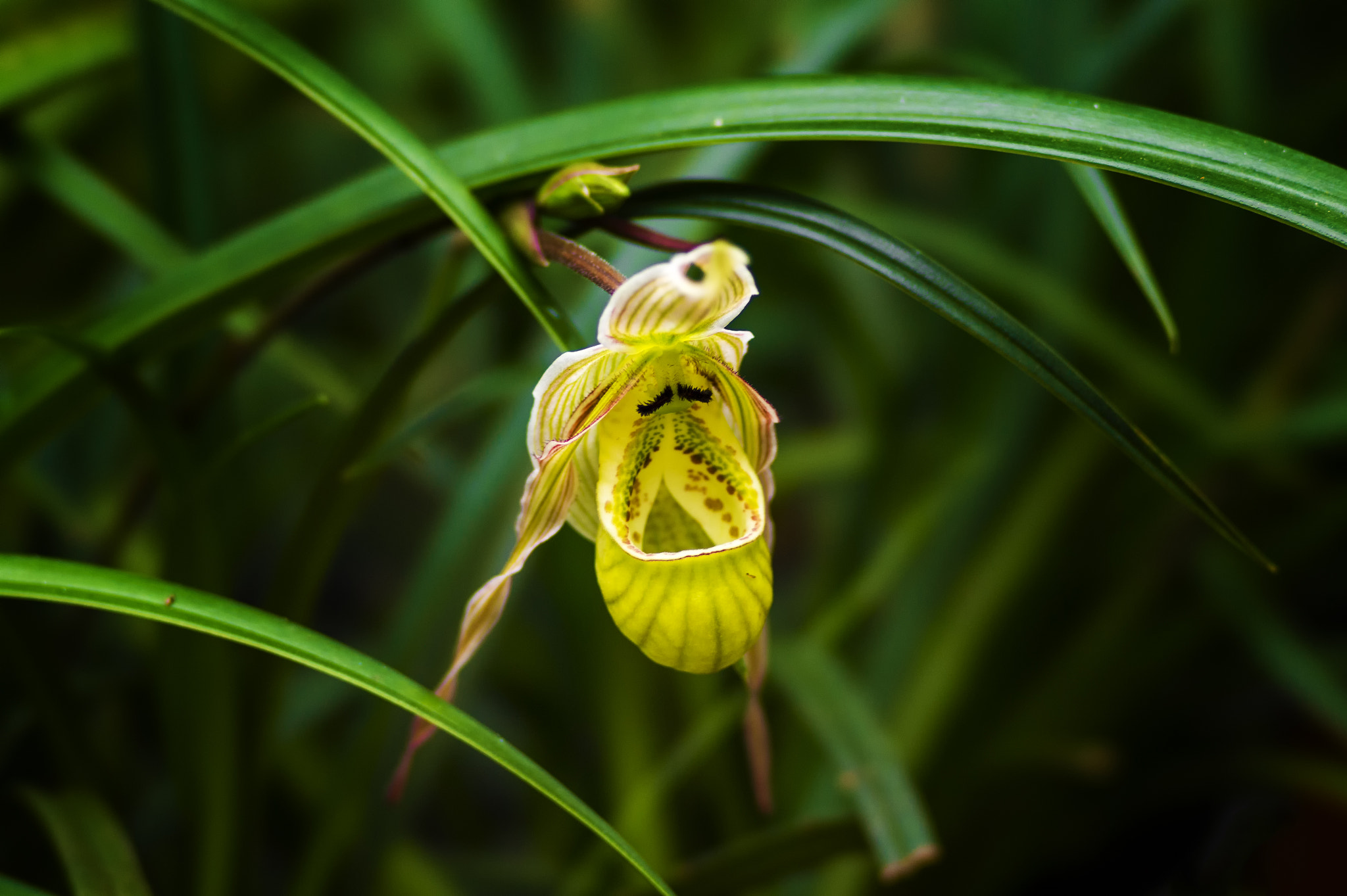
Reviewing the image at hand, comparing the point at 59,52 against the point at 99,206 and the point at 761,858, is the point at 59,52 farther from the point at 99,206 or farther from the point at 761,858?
the point at 761,858

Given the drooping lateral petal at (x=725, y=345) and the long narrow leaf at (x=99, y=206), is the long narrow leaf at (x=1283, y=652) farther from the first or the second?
the long narrow leaf at (x=99, y=206)

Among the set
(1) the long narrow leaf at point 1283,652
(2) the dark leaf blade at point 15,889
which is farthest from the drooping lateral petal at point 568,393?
(1) the long narrow leaf at point 1283,652

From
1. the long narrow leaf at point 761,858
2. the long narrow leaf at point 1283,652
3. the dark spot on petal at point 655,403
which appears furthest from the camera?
the long narrow leaf at point 1283,652

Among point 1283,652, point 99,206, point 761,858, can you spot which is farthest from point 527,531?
point 1283,652

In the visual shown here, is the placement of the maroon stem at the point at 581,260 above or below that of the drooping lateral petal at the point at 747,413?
above

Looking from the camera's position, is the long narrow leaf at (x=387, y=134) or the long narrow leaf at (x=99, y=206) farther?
the long narrow leaf at (x=99, y=206)

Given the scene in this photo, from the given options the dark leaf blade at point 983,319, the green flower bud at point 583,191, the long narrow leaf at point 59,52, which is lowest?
the dark leaf blade at point 983,319

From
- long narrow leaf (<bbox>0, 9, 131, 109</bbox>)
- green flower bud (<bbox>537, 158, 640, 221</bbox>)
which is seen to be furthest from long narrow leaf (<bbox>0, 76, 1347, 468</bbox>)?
long narrow leaf (<bbox>0, 9, 131, 109</bbox>)
